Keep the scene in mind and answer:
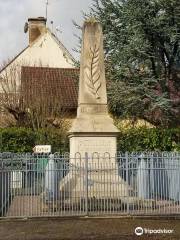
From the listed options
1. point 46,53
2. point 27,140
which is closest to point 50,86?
point 46,53

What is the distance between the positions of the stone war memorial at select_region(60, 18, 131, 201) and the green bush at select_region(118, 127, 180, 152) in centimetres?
988

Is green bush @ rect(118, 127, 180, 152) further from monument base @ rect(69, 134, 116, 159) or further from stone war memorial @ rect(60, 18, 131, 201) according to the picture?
monument base @ rect(69, 134, 116, 159)

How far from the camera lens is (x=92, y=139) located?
15.6m

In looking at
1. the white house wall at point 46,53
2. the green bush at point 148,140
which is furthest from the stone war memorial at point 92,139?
the white house wall at point 46,53

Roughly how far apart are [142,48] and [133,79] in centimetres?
184

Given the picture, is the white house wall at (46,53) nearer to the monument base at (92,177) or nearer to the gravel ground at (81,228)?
the monument base at (92,177)

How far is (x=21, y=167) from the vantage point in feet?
45.1

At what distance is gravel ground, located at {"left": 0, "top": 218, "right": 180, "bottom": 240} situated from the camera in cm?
1039

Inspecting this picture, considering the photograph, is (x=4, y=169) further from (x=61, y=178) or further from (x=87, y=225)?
(x=87, y=225)

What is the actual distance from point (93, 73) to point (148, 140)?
10359mm

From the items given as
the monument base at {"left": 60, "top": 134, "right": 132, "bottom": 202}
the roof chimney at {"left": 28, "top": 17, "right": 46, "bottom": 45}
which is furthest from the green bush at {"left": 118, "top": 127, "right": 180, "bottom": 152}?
the roof chimney at {"left": 28, "top": 17, "right": 46, "bottom": 45}

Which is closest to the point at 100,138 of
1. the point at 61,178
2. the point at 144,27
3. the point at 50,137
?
the point at 61,178

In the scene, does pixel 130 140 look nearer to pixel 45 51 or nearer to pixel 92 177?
pixel 92 177

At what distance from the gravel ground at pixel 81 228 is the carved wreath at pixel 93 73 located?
16.1ft
